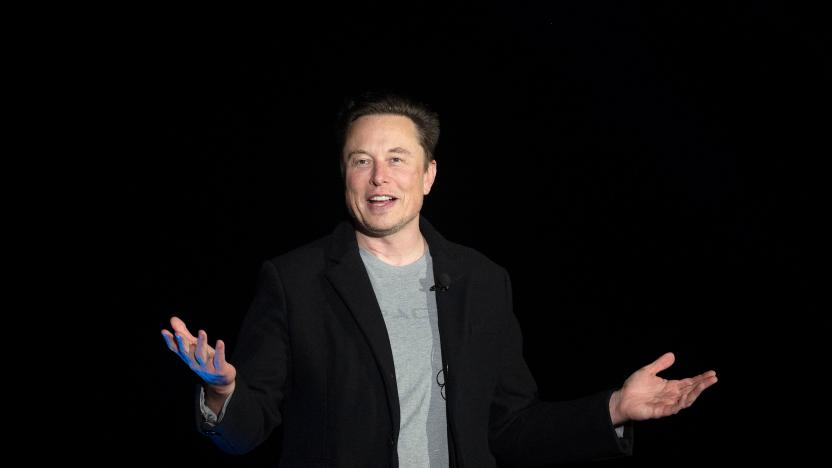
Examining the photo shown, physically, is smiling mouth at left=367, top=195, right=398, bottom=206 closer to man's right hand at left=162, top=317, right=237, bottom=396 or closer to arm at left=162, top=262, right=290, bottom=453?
arm at left=162, top=262, right=290, bottom=453

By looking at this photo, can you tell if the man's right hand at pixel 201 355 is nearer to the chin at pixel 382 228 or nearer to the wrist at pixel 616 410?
the chin at pixel 382 228

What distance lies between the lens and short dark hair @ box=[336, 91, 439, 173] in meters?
2.40

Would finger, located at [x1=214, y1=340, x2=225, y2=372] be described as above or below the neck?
below

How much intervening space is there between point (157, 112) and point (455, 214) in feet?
3.87

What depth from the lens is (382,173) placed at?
7.57 feet

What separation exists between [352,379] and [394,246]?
421 mm

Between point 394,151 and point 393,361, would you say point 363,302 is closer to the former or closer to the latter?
point 393,361

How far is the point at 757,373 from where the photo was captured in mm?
3115

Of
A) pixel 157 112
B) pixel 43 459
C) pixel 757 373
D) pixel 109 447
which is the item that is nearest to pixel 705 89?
pixel 757 373

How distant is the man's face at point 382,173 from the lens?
231 centimetres

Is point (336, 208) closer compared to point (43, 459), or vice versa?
point (43, 459)

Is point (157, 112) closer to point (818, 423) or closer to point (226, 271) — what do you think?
point (226, 271)

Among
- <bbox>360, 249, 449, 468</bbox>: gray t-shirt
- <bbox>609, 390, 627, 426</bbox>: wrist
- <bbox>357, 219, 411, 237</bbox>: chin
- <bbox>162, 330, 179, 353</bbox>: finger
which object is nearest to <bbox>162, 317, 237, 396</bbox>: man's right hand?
<bbox>162, 330, 179, 353</bbox>: finger

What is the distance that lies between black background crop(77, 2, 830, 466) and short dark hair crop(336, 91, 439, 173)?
1.79ft
